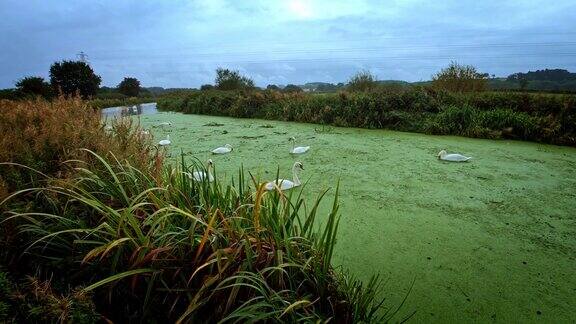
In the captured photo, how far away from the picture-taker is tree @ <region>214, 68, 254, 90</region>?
81.7ft

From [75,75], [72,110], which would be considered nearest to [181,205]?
[72,110]

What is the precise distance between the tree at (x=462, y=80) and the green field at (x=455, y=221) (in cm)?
525

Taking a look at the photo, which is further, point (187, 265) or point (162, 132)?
point (162, 132)

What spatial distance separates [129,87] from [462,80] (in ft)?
118

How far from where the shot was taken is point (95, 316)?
1.21 meters

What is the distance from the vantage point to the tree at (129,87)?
37.0 m

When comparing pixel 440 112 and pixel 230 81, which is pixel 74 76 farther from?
pixel 440 112

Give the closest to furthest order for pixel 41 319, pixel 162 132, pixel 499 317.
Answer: pixel 41 319
pixel 499 317
pixel 162 132

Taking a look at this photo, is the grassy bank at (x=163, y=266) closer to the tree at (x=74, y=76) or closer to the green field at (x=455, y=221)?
the green field at (x=455, y=221)

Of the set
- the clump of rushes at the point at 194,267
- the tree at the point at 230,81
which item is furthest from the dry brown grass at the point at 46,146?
the tree at the point at 230,81

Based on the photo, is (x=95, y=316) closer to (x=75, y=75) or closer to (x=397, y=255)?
(x=397, y=255)

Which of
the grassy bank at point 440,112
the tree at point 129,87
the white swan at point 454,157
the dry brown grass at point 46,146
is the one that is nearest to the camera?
the dry brown grass at point 46,146

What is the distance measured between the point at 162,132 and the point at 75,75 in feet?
66.2

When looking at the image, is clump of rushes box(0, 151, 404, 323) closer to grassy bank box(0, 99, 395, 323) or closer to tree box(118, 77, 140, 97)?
grassy bank box(0, 99, 395, 323)
